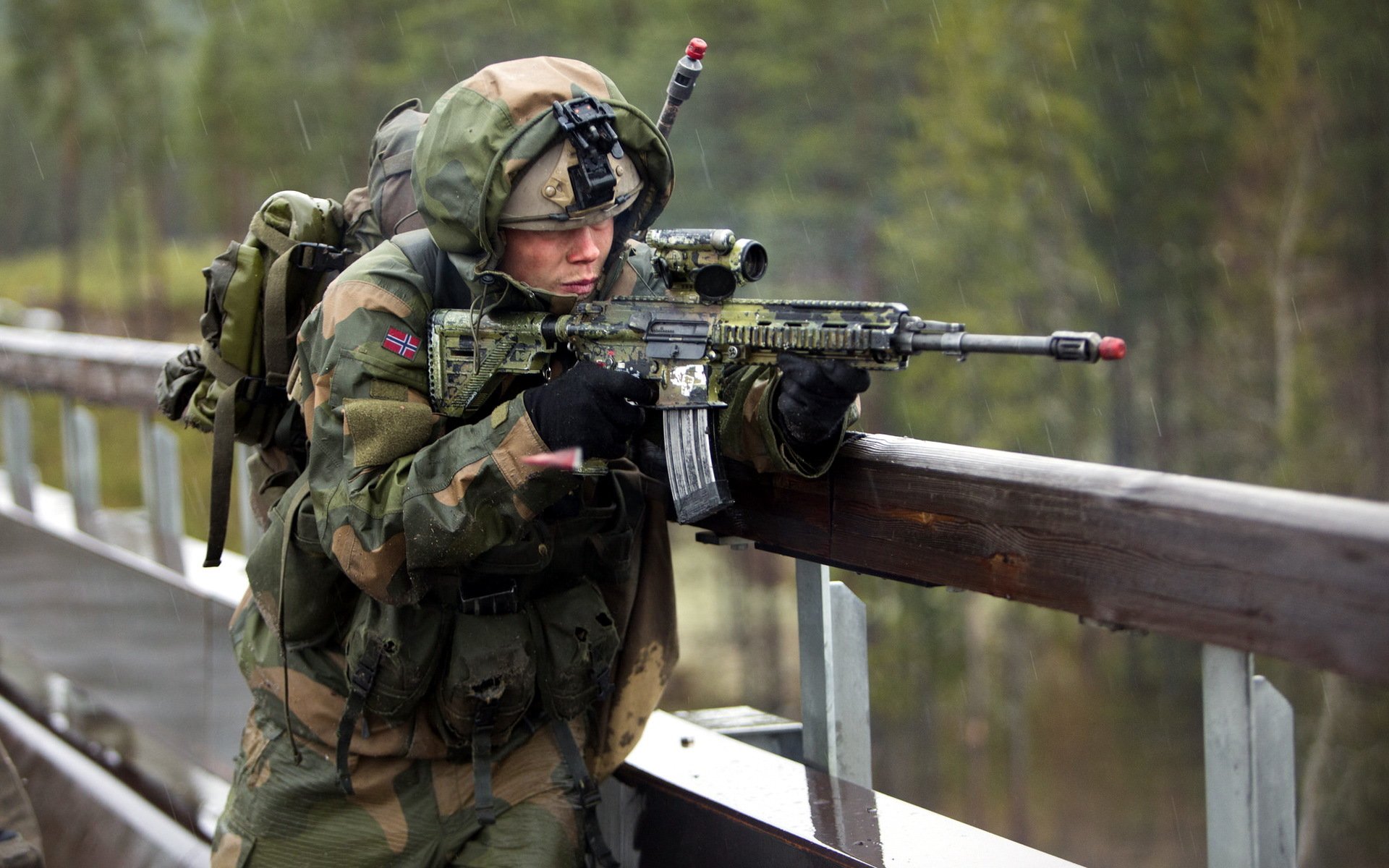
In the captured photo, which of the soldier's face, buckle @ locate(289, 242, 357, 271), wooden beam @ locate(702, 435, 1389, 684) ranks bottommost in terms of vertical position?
wooden beam @ locate(702, 435, 1389, 684)

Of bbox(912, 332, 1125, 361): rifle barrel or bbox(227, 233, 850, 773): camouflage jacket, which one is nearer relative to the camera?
bbox(912, 332, 1125, 361): rifle barrel

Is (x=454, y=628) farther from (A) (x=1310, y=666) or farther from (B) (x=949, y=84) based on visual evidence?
(B) (x=949, y=84)

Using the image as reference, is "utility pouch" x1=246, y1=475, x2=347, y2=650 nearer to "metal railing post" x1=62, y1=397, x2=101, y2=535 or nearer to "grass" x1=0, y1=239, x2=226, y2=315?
"metal railing post" x1=62, y1=397, x2=101, y2=535

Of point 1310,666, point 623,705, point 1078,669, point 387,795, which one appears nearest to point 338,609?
point 387,795

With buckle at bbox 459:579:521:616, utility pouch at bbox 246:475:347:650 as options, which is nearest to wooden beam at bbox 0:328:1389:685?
buckle at bbox 459:579:521:616

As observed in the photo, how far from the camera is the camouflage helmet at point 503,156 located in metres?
2.54

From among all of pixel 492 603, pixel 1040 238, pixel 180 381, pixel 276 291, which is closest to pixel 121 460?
pixel 1040 238

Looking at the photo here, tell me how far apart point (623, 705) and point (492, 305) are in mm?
938

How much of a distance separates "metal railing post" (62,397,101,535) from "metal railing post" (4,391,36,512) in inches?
18.7

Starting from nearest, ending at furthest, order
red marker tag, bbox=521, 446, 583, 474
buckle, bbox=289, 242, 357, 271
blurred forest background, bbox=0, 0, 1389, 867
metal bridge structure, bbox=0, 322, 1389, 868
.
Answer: metal bridge structure, bbox=0, 322, 1389, 868
red marker tag, bbox=521, 446, 583, 474
buckle, bbox=289, 242, 357, 271
blurred forest background, bbox=0, 0, 1389, 867

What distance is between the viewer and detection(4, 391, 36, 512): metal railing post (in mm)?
5680

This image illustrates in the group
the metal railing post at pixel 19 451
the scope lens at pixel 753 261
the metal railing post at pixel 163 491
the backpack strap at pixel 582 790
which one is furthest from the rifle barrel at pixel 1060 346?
the metal railing post at pixel 19 451

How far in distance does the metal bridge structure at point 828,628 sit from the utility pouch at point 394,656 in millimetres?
554

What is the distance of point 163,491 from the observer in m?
4.77
